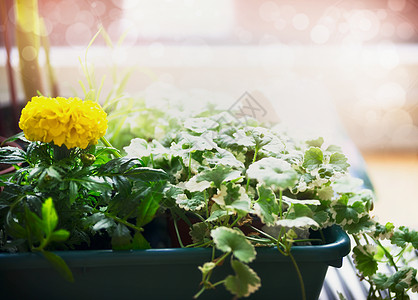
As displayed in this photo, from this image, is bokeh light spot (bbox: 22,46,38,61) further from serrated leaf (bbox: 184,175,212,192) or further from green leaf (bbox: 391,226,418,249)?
green leaf (bbox: 391,226,418,249)

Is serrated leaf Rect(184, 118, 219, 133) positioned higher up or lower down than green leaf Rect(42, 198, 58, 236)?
higher up

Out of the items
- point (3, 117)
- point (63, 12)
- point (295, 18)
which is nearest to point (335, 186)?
point (3, 117)

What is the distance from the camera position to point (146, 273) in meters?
0.51

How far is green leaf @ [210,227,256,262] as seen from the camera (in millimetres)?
469

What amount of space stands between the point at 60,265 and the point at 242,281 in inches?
8.0

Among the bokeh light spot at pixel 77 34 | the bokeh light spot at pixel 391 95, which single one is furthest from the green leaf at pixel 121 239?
the bokeh light spot at pixel 391 95

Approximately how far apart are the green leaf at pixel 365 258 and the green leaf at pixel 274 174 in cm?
19

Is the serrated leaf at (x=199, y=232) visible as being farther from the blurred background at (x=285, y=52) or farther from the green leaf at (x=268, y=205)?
the blurred background at (x=285, y=52)

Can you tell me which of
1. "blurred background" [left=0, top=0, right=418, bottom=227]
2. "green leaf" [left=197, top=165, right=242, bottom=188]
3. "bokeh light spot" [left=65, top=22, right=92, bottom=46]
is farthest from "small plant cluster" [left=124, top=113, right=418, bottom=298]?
"bokeh light spot" [left=65, top=22, right=92, bottom=46]

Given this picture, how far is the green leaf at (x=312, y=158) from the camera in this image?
2.05 feet

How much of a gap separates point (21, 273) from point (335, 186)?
417mm

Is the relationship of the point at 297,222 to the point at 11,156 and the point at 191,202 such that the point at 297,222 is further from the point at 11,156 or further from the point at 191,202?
the point at 11,156

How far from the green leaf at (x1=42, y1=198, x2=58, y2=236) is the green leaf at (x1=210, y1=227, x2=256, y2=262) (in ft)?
0.57

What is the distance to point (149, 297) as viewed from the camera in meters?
0.54
